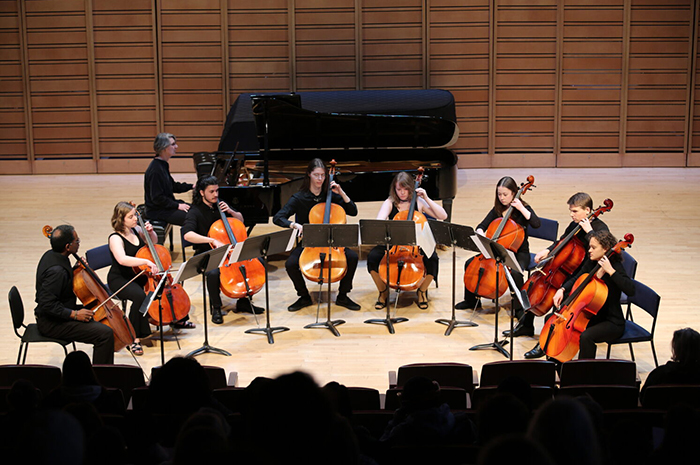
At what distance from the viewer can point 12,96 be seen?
12.0 metres

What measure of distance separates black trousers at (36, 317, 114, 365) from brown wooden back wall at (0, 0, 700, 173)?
8113 millimetres

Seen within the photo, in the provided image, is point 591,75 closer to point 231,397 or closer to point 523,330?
point 523,330

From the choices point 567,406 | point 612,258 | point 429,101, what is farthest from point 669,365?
point 429,101

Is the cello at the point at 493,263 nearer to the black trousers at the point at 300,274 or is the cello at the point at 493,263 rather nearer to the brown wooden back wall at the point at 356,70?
the black trousers at the point at 300,274

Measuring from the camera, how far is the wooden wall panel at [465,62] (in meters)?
11.8

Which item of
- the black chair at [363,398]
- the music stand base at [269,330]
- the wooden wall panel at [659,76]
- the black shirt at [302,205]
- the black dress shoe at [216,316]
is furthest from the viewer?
the wooden wall panel at [659,76]

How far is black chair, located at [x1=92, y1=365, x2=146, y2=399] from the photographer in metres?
3.65

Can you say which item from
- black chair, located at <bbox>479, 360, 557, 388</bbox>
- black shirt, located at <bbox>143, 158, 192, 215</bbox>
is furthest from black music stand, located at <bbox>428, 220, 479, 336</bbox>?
black shirt, located at <bbox>143, 158, 192, 215</bbox>

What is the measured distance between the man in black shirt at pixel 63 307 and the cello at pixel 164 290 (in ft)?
1.63

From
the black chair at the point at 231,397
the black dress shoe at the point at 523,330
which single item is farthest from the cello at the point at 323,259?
the black chair at the point at 231,397

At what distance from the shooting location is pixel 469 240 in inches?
187

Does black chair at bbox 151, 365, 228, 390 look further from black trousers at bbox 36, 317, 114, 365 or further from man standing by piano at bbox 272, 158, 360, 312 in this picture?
man standing by piano at bbox 272, 158, 360, 312

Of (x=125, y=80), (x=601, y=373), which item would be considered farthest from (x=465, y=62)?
(x=601, y=373)

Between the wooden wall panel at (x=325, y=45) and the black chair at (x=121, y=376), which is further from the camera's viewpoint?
the wooden wall panel at (x=325, y=45)
